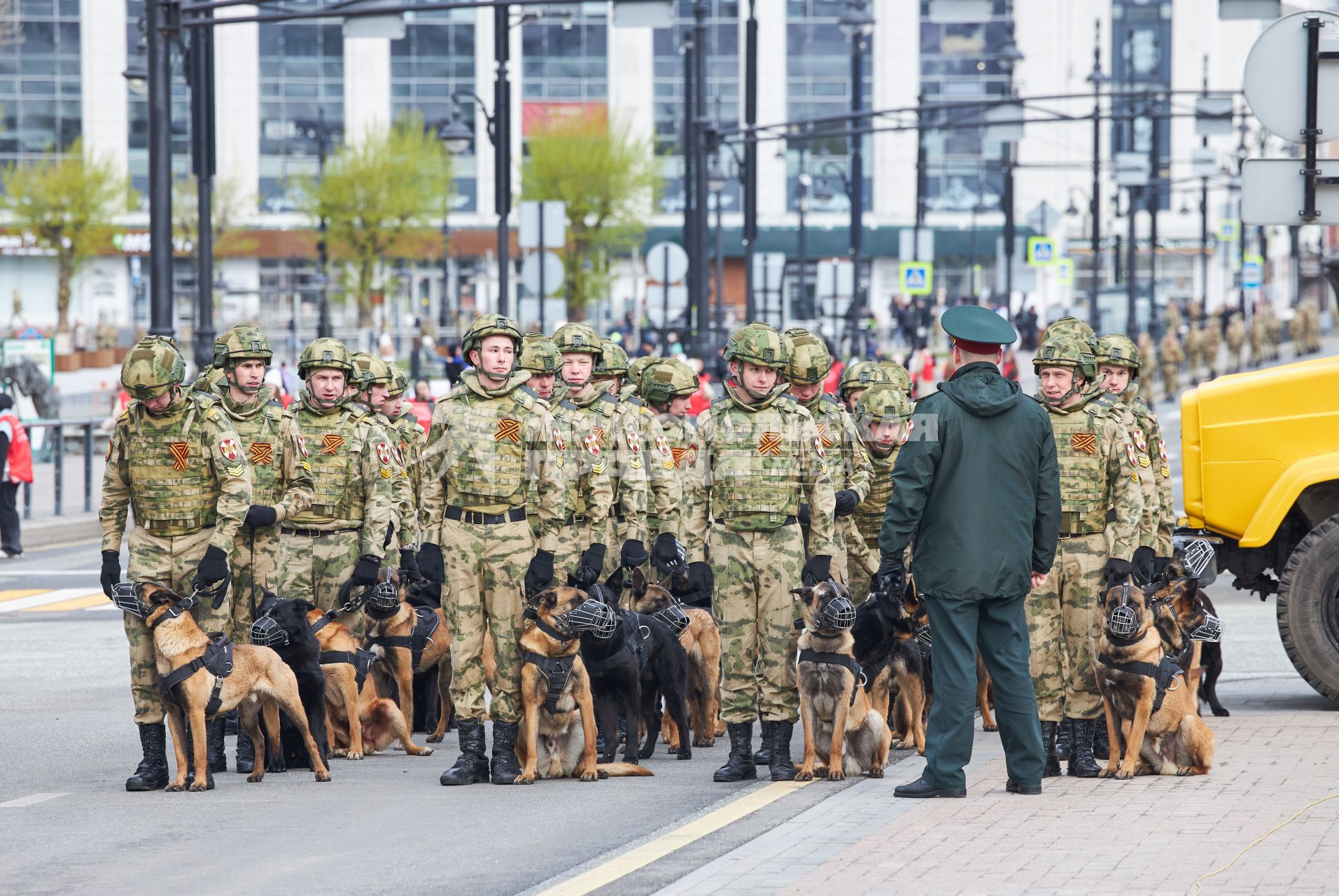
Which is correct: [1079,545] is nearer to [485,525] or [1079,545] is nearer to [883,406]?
[883,406]

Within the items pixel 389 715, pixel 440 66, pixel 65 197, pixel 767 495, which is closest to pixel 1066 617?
pixel 767 495

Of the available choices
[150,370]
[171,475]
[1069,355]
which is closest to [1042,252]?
[1069,355]

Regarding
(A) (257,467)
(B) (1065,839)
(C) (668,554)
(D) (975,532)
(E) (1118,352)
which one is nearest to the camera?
(B) (1065,839)

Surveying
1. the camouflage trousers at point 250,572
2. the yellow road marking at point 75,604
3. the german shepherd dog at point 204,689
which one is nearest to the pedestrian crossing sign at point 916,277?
the yellow road marking at point 75,604

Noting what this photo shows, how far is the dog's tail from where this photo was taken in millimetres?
9719

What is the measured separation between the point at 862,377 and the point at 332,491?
327 centimetres

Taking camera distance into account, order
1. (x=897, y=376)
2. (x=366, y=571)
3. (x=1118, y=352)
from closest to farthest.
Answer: (x=366, y=571) < (x=1118, y=352) < (x=897, y=376)

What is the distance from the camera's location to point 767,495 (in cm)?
963

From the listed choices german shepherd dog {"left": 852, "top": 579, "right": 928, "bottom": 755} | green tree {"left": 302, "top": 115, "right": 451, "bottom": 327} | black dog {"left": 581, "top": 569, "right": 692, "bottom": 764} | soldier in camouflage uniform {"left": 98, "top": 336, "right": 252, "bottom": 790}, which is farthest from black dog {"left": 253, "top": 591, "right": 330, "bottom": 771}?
green tree {"left": 302, "top": 115, "right": 451, "bottom": 327}

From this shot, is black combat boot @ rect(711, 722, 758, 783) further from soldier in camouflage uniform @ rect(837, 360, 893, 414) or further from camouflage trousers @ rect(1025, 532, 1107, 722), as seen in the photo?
soldier in camouflage uniform @ rect(837, 360, 893, 414)

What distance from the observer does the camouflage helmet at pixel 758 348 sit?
9.61 m

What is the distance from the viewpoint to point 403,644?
10.8 meters

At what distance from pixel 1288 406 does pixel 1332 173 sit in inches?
99.2

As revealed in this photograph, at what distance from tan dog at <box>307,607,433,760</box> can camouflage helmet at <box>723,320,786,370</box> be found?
2.46 meters
